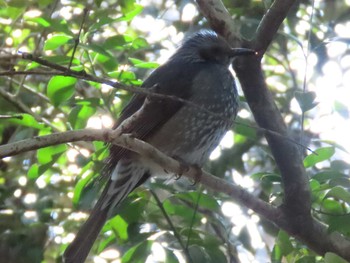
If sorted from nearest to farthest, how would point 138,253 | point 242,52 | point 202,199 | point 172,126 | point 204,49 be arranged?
point 138,253 < point 202,199 < point 242,52 < point 172,126 < point 204,49

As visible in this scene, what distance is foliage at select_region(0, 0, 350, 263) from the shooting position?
3.33m

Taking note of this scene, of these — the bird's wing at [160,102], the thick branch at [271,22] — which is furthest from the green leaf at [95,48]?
the thick branch at [271,22]

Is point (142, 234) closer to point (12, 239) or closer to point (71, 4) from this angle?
point (12, 239)

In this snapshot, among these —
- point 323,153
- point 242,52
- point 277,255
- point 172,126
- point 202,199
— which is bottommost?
point 277,255

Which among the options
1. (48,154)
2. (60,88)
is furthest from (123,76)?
(48,154)

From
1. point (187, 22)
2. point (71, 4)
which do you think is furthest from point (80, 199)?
point (187, 22)

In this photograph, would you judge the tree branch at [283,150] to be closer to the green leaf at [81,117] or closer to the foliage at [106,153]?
the foliage at [106,153]

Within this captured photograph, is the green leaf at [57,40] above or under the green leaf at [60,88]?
above

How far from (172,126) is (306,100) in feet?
2.73

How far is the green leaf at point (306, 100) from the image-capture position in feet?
11.0

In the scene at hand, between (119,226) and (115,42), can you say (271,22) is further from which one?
(119,226)

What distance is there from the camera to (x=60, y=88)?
3502 millimetres

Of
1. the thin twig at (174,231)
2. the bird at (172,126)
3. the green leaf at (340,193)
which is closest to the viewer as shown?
the green leaf at (340,193)

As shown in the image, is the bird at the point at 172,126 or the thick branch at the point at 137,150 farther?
the bird at the point at 172,126
